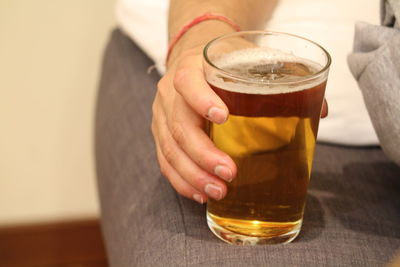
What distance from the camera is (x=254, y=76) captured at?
476mm

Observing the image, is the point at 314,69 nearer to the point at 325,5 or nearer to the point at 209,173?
the point at 209,173

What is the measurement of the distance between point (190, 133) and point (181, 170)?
0.05m

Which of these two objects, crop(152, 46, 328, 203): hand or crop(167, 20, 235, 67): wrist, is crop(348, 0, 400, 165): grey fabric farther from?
crop(167, 20, 235, 67): wrist

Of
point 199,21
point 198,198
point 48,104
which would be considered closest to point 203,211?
point 198,198

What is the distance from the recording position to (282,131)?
467 mm

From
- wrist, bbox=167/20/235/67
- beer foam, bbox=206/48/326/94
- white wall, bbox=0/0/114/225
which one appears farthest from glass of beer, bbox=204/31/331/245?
white wall, bbox=0/0/114/225

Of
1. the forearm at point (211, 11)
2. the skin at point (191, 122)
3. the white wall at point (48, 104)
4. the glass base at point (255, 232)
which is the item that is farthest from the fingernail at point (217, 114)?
the white wall at point (48, 104)

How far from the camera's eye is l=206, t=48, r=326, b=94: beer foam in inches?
17.8

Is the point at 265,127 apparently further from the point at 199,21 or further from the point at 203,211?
the point at 199,21

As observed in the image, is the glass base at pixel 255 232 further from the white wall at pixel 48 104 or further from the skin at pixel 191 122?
the white wall at pixel 48 104

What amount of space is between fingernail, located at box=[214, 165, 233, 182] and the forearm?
221 millimetres

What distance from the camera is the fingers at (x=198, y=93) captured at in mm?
473

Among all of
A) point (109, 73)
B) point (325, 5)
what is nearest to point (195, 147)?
point (325, 5)

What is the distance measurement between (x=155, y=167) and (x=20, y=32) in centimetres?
64
